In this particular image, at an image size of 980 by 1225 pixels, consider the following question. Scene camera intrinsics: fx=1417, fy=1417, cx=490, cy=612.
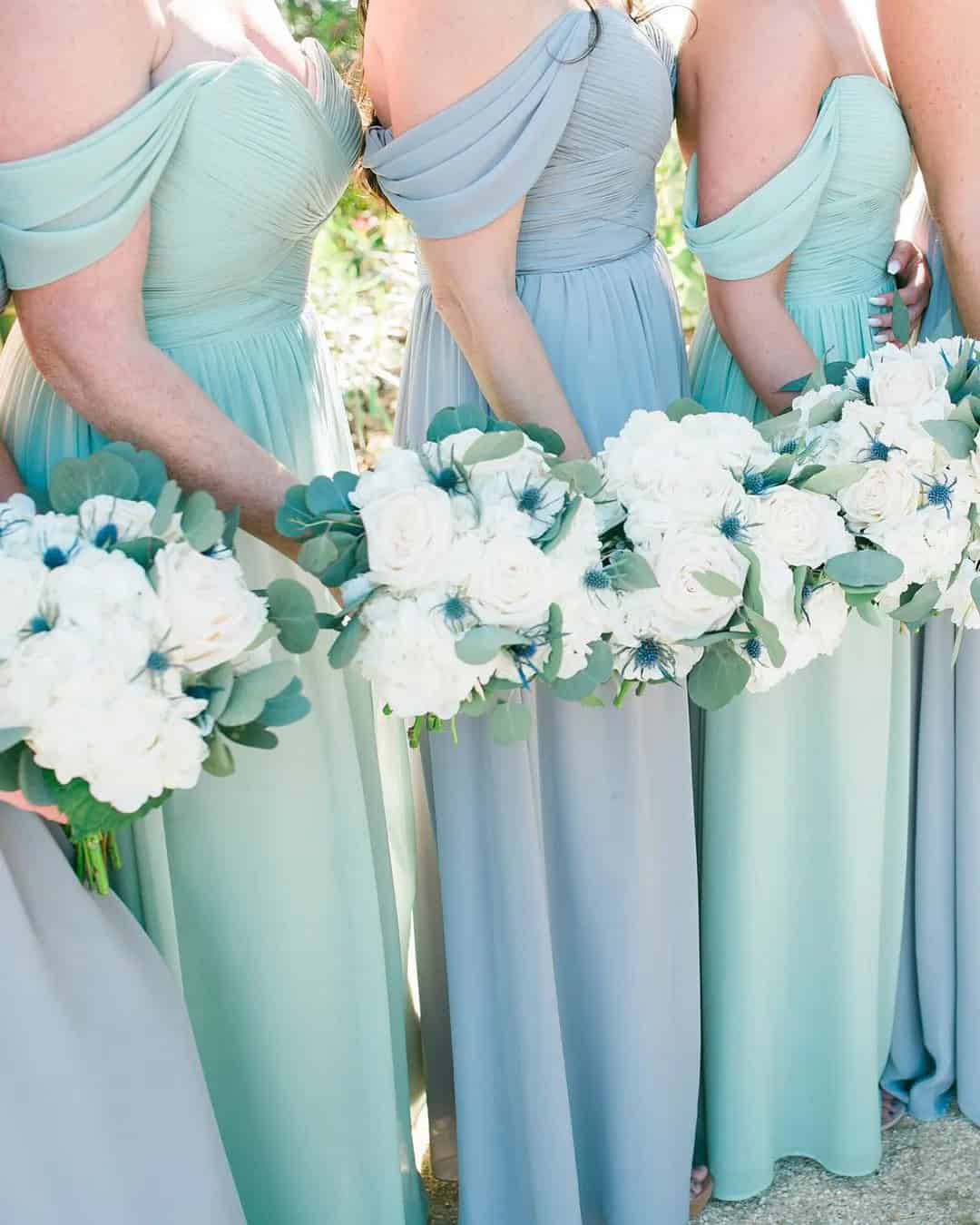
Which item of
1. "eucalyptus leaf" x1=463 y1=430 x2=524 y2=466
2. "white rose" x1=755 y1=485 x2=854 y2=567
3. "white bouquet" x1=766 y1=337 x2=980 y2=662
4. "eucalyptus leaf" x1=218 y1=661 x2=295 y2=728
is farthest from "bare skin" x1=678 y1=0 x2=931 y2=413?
"eucalyptus leaf" x1=218 y1=661 x2=295 y2=728

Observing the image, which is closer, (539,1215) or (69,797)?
(69,797)

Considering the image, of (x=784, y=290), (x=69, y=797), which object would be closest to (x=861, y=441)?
(x=784, y=290)

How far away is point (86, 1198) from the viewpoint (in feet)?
5.84

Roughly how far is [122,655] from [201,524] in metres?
0.23

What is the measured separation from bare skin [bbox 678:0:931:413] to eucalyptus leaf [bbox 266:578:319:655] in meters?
1.08

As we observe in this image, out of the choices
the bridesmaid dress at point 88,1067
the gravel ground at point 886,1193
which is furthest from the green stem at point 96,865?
the gravel ground at point 886,1193

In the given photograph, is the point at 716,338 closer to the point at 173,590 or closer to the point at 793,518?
the point at 793,518

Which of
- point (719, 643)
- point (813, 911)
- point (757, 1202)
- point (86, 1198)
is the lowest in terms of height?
point (757, 1202)

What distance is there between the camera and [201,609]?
1.58m

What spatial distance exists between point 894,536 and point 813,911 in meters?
1.02

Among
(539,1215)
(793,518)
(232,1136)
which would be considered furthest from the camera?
(539,1215)

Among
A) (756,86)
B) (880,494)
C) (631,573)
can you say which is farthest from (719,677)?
(756,86)

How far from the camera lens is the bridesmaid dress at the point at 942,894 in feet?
9.21

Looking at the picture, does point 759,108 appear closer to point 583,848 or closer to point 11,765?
point 583,848
